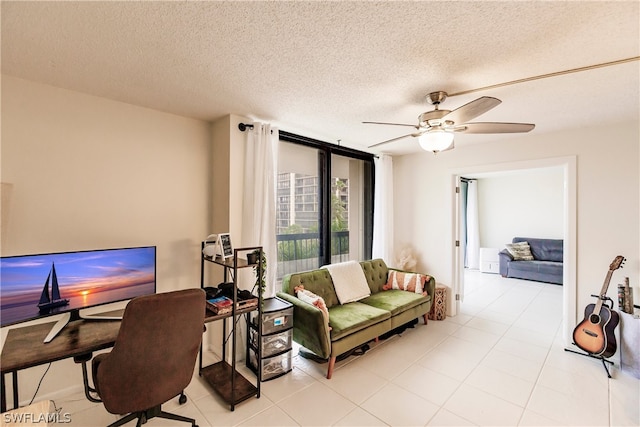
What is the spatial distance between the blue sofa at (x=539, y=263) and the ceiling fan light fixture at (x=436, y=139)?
17.6 feet

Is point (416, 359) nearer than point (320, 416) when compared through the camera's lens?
No

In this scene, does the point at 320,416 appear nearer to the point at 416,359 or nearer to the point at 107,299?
the point at 416,359

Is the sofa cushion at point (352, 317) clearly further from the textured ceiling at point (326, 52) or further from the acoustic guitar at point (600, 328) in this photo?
the textured ceiling at point (326, 52)

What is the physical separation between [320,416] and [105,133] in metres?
2.85

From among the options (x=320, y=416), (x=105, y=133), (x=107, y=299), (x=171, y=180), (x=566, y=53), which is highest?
(x=566, y=53)

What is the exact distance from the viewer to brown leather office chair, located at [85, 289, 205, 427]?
1.54m

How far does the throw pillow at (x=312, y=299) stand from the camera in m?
2.58

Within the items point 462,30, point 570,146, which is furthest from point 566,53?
point 570,146

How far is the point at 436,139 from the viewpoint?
2102 mm

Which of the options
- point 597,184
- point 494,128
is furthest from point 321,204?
point 597,184

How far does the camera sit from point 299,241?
11.9 ft

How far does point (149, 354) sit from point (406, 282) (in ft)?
10.0

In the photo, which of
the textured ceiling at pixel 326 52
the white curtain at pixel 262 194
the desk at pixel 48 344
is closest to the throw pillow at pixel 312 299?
the white curtain at pixel 262 194

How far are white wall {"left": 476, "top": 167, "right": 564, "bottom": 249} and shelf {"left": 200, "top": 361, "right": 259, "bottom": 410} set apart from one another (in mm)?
6572
